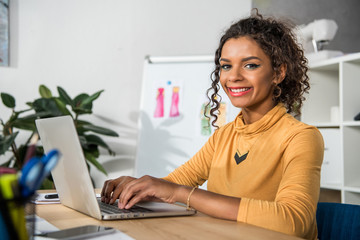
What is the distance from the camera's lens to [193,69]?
2.54 m

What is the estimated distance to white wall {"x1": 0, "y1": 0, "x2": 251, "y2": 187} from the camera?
2.57 m

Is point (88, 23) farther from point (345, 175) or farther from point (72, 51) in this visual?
point (345, 175)

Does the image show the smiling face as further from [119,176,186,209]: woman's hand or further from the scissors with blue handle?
the scissors with blue handle

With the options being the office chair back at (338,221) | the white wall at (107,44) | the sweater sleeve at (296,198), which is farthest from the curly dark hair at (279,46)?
the white wall at (107,44)

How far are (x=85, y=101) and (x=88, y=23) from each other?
0.74 metres

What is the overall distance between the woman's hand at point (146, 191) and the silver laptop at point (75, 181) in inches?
1.0

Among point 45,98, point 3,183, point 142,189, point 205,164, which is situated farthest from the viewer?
point 45,98

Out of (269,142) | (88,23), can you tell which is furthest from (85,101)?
(269,142)

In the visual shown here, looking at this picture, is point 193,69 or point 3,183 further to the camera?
point 193,69

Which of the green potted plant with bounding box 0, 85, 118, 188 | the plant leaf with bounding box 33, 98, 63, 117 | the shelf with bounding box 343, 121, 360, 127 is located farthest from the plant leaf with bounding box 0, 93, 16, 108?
the shelf with bounding box 343, 121, 360, 127

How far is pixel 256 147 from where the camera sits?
1219 millimetres

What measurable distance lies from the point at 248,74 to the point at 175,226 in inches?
25.0

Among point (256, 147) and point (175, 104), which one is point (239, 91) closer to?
point (256, 147)

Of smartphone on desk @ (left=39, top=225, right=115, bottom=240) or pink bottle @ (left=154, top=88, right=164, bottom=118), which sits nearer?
smartphone on desk @ (left=39, top=225, right=115, bottom=240)
